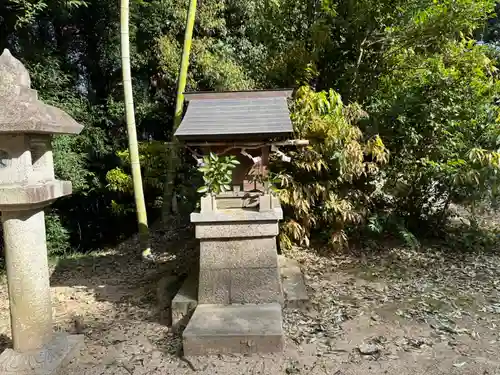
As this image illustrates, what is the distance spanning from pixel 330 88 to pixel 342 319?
3541mm

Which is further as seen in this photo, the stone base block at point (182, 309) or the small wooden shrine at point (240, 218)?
the stone base block at point (182, 309)

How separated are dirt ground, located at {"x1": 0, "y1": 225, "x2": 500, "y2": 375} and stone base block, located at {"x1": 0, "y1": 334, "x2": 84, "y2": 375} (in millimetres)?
133

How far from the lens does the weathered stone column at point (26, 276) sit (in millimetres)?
2555

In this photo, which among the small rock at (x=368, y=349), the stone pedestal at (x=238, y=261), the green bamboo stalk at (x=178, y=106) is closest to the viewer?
the small rock at (x=368, y=349)

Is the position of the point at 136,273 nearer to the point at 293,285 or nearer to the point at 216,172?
the point at 293,285

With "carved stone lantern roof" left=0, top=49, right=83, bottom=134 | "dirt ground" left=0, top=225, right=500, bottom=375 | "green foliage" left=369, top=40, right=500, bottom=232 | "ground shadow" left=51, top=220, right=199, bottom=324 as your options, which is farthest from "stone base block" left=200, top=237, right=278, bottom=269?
"green foliage" left=369, top=40, right=500, bottom=232

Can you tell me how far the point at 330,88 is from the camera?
5680mm

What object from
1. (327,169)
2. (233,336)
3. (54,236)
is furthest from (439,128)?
(54,236)

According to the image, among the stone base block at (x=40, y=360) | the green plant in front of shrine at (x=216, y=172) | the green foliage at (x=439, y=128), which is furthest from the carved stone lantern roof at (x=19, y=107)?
the green foliage at (x=439, y=128)

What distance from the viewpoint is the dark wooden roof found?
329cm

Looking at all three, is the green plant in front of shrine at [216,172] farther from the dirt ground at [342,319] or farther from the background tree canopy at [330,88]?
the dirt ground at [342,319]

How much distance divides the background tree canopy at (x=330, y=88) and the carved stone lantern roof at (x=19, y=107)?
107 inches

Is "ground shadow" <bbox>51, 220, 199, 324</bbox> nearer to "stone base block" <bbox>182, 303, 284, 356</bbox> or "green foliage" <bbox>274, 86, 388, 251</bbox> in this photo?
"stone base block" <bbox>182, 303, 284, 356</bbox>

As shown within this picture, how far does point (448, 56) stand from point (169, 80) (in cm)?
490
